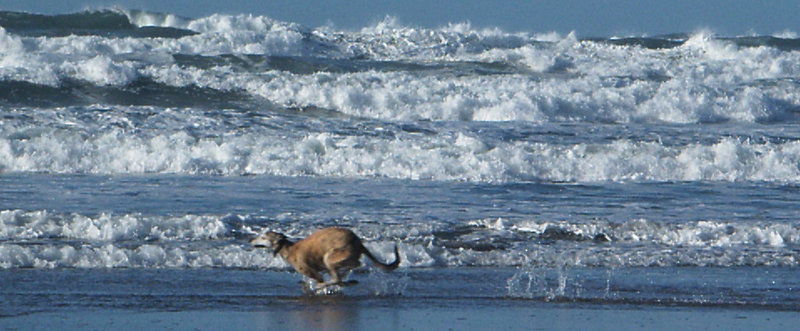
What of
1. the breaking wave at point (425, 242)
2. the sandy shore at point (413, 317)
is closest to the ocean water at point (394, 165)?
the breaking wave at point (425, 242)

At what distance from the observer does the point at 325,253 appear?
6801 mm

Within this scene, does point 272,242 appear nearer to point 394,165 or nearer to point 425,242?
point 425,242

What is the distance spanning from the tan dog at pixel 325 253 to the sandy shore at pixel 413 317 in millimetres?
250

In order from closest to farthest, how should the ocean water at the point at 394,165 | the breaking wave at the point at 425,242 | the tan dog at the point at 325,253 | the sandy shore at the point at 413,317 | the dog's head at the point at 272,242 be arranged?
1. the sandy shore at the point at 413,317
2. the tan dog at the point at 325,253
3. the dog's head at the point at 272,242
4. the ocean water at the point at 394,165
5. the breaking wave at the point at 425,242

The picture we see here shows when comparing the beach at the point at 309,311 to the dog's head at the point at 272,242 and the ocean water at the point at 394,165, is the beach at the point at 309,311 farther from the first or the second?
the dog's head at the point at 272,242

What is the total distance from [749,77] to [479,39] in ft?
21.9

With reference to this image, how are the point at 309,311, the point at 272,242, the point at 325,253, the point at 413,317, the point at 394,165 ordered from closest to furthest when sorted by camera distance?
the point at 413,317 → the point at 309,311 → the point at 325,253 → the point at 272,242 → the point at 394,165

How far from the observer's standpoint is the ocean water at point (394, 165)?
24.1ft

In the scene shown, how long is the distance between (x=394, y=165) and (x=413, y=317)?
22.5 ft

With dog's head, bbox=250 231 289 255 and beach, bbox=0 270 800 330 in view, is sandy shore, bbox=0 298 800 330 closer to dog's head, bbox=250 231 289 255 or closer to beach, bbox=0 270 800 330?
beach, bbox=0 270 800 330

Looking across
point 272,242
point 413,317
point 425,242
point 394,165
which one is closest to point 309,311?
point 413,317

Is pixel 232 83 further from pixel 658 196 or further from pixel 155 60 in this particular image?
pixel 658 196

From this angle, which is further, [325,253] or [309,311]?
[325,253]

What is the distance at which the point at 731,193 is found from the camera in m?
11.9
